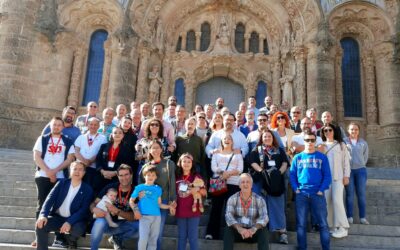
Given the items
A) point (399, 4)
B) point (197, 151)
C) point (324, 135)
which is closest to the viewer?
point (197, 151)

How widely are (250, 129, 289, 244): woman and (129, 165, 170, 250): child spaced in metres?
1.78

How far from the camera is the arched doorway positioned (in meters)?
17.5

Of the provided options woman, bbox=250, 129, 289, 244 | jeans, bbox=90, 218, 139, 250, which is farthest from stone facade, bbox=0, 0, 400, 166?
jeans, bbox=90, 218, 139, 250

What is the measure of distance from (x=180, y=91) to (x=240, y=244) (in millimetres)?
12287

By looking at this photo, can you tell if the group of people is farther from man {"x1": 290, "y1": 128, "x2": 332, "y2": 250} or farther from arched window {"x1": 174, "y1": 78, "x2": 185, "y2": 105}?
arched window {"x1": 174, "y1": 78, "x2": 185, "y2": 105}

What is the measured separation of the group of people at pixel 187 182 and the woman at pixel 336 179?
2cm

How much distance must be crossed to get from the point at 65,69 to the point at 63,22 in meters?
2.22

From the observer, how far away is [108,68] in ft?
52.8

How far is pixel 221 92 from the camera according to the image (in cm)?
1769

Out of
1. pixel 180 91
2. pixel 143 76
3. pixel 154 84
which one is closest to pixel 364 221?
pixel 154 84

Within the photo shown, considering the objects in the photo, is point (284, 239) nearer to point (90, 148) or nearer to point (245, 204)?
point (245, 204)

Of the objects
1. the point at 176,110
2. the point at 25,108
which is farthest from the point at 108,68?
the point at 176,110

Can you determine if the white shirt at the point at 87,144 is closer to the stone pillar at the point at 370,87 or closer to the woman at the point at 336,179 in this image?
the woman at the point at 336,179

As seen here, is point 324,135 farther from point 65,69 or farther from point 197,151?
point 65,69
